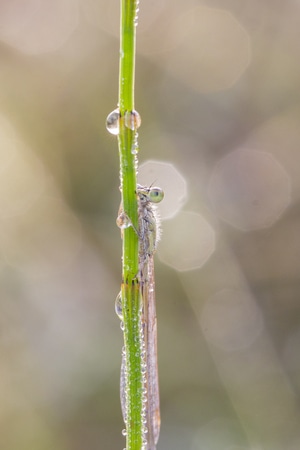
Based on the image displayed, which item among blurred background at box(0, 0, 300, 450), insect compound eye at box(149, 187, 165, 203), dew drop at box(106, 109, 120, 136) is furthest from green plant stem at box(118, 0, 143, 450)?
blurred background at box(0, 0, 300, 450)

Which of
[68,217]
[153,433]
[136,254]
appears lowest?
[153,433]

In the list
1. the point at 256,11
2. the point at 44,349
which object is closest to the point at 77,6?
the point at 256,11

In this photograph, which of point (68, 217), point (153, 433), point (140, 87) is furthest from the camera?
point (140, 87)

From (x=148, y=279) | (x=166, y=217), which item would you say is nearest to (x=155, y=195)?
(x=148, y=279)

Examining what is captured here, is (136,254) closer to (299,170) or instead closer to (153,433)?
(153,433)

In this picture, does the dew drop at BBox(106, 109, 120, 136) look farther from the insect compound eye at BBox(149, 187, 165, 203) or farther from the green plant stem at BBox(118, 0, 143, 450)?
the insect compound eye at BBox(149, 187, 165, 203)

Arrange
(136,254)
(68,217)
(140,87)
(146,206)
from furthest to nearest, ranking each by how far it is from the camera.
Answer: (140,87) < (68,217) < (146,206) < (136,254)
